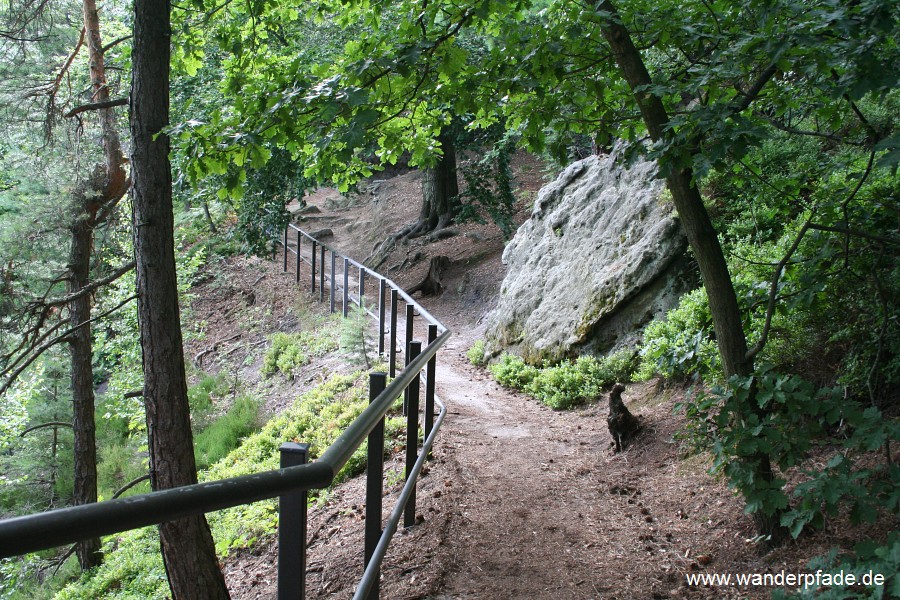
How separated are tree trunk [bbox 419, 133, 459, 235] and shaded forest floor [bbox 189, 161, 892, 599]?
31.0 feet

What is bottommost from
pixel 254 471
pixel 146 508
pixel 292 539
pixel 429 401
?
pixel 254 471

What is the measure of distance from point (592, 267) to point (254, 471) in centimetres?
515

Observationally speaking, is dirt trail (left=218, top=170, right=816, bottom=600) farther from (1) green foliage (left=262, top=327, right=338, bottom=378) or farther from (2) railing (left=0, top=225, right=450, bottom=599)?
(1) green foliage (left=262, top=327, right=338, bottom=378)

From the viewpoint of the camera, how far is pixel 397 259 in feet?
59.3

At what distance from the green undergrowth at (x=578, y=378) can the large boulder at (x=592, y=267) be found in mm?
272

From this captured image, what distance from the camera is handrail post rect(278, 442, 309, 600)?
1.71 meters

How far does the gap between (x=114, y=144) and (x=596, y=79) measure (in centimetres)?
758

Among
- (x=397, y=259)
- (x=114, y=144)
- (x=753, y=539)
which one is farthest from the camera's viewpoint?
(x=397, y=259)

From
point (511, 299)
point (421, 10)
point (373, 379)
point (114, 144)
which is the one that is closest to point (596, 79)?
point (421, 10)

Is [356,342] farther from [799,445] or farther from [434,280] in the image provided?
[799,445]

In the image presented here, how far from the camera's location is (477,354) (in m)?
11.0

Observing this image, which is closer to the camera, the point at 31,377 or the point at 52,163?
the point at 52,163

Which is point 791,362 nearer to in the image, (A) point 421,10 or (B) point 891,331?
(B) point 891,331

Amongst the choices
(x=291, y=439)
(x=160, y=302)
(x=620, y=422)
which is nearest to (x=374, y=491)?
(x=160, y=302)
